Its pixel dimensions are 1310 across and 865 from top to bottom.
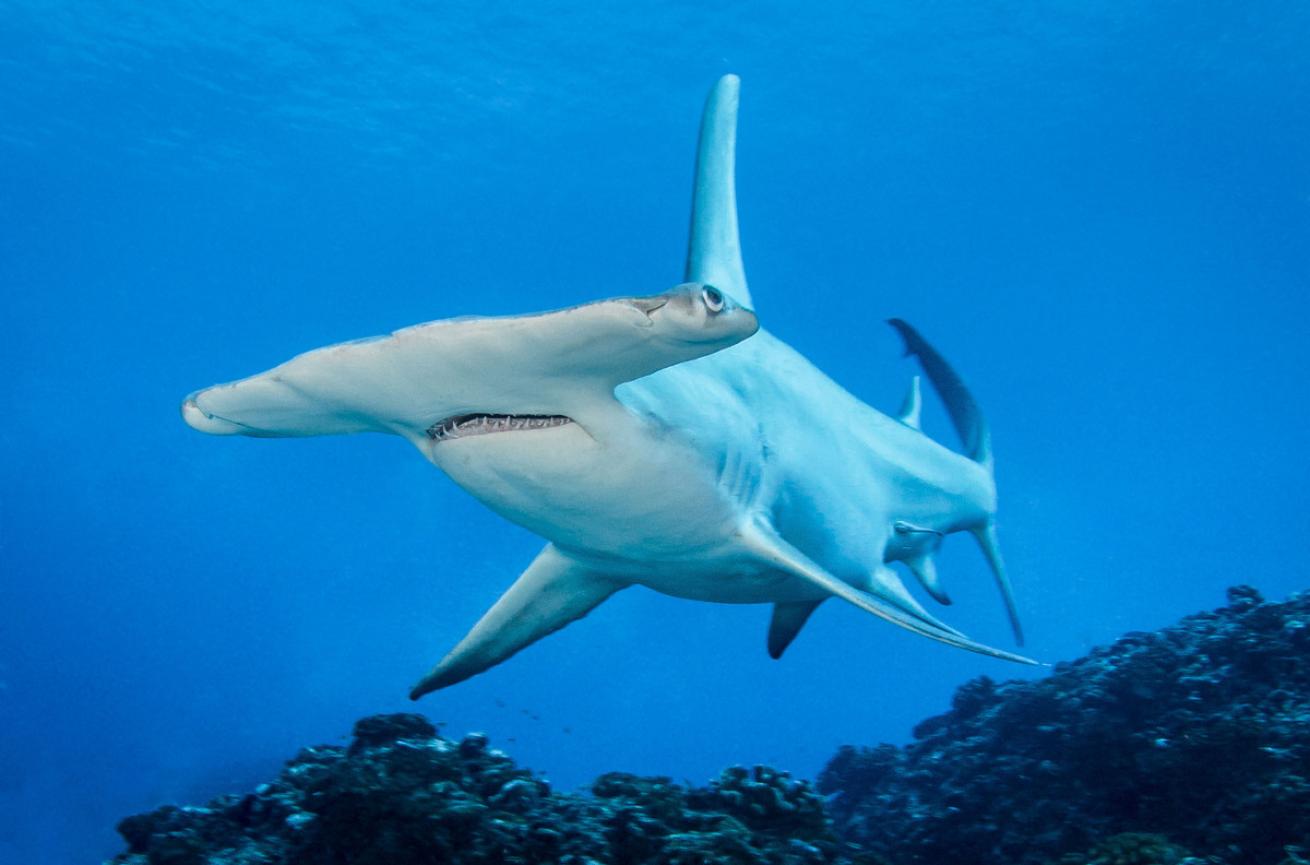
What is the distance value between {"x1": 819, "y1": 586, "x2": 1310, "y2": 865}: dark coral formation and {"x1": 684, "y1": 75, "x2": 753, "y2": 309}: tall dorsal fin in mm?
3371

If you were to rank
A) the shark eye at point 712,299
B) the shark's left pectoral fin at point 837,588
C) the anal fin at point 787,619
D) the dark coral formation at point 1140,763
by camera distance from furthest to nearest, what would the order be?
the anal fin at point 787,619 → the dark coral formation at point 1140,763 → the shark's left pectoral fin at point 837,588 → the shark eye at point 712,299

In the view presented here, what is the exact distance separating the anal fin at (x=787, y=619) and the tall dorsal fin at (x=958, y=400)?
186 centimetres

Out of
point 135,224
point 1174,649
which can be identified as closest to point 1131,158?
point 1174,649

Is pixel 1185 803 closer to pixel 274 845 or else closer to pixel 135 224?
pixel 274 845

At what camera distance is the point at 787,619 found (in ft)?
16.8

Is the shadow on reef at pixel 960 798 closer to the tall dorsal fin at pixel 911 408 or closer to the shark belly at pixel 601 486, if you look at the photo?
the shark belly at pixel 601 486

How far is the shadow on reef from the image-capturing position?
144 inches

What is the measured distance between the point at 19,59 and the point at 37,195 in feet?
41.7

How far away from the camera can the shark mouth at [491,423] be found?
2.48m

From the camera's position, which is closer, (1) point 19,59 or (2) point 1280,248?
(1) point 19,59

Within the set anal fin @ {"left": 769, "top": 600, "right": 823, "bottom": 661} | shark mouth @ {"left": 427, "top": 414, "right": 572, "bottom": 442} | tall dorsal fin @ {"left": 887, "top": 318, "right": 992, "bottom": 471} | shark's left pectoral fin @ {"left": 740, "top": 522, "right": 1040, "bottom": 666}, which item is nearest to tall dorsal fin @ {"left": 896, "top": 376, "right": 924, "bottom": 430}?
tall dorsal fin @ {"left": 887, "top": 318, "right": 992, "bottom": 471}

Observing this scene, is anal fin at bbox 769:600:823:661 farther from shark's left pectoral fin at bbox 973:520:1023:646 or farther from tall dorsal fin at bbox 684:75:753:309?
tall dorsal fin at bbox 684:75:753:309


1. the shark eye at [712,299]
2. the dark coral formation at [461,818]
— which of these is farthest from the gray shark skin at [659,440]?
the dark coral formation at [461,818]

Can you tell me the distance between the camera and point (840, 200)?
48.1m
